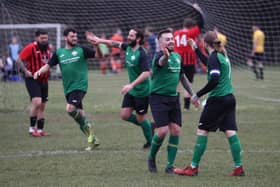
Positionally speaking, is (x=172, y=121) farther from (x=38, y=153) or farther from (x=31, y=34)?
(x=31, y=34)

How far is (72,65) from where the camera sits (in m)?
10.9

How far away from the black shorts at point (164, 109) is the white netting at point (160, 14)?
5862mm

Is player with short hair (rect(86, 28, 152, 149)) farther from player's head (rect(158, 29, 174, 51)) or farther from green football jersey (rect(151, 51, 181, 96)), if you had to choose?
player's head (rect(158, 29, 174, 51))

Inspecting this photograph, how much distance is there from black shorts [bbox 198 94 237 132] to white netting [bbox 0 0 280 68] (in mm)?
6029

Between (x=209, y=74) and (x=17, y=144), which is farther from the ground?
(x=209, y=74)

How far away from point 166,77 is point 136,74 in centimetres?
184

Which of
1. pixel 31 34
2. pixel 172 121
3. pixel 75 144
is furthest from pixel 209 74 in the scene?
pixel 31 34

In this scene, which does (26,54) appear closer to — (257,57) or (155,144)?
(155,144)

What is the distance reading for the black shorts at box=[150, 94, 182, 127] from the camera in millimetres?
8625

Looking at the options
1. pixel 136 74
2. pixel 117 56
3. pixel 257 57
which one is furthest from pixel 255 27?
pixel 117 56

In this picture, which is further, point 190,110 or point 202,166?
point 190,110

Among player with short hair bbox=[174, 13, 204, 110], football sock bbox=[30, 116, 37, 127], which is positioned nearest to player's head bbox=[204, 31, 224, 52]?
football sock bbox=[30, 116, 37, 127]

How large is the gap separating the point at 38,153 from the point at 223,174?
316cm

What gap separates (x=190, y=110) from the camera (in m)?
16.1
